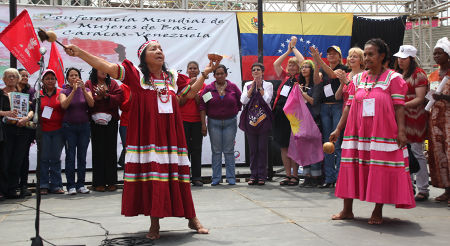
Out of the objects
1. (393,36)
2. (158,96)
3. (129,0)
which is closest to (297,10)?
(393,36)

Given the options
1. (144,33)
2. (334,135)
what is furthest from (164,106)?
(144,33)

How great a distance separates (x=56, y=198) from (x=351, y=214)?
13.7ft

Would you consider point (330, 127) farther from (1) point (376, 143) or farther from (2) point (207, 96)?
(1) point (376, 143)

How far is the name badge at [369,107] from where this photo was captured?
4.54m

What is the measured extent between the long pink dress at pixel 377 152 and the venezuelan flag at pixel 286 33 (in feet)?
17.6

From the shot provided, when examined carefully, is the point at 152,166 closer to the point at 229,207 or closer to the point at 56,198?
A: the point at 229,207

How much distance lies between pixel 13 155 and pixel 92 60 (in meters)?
3.77

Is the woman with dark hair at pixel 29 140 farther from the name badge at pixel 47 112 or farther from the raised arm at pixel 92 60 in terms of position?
the raised arm at pixel 92 60

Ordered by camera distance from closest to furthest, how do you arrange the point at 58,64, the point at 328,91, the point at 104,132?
the point at 58,64 → the point at 328,91 → the point at 104,132

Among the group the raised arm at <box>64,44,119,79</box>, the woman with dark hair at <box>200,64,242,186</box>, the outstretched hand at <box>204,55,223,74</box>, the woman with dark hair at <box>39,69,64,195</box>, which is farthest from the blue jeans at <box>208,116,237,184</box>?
the raised arm at <box>64,44,119,79</box>

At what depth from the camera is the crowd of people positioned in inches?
163

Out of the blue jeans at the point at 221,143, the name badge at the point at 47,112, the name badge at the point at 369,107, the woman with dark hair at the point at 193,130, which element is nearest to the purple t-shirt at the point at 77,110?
the name badge at the point at 47,112

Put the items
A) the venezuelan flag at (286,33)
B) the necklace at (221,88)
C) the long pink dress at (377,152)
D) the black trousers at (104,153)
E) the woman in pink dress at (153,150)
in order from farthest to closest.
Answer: the venezuelan flag at (286,33), the necklace at (221,88), the black trousers at (104,153), the long pink dress at (377,152), the woman in pink dress at (153,150)

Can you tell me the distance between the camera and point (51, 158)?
7055 millimetres
